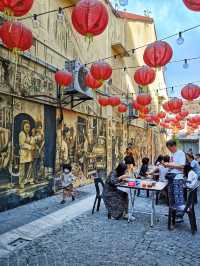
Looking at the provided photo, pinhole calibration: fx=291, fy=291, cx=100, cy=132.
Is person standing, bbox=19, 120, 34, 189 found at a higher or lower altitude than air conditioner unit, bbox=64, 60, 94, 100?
lower

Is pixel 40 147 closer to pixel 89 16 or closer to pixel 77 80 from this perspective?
pixel 77 80

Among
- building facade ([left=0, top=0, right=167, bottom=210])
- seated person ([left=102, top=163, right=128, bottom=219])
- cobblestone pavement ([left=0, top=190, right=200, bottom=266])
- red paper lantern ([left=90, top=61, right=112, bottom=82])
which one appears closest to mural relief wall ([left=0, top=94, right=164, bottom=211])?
building facade ([left=0, top=0, right=167, bottom=210])

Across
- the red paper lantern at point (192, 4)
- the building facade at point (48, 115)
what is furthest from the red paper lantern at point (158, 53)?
the building facade at point (48, 115)

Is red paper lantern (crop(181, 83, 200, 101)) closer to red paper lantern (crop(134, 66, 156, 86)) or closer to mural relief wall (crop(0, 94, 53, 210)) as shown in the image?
red paper lantern (crop(134, 66, 156, 86))

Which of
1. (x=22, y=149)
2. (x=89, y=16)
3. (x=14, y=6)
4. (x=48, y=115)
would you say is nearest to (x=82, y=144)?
(x=48, y=115)

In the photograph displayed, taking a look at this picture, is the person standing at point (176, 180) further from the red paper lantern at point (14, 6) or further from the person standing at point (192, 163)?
the red paper lantern at point (14, 6)

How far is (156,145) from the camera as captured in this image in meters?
32.7

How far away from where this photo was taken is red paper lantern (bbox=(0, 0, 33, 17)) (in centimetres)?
447

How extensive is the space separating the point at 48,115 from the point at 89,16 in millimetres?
5287

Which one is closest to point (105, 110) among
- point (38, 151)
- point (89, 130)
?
point (89, 130)

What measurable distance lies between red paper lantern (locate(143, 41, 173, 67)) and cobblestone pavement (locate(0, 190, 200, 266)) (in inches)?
149

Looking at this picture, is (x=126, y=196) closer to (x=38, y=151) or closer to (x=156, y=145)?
(x=38, y=151)

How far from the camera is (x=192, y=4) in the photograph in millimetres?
4094

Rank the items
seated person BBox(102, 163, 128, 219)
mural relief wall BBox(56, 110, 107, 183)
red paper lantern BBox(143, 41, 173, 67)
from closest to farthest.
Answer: red paper lantern BBox(143, 41, 173, 67) → seated person BBox(102, 163, 128, 219) → mural relief wall BBox(56, 110, 107, 183)
